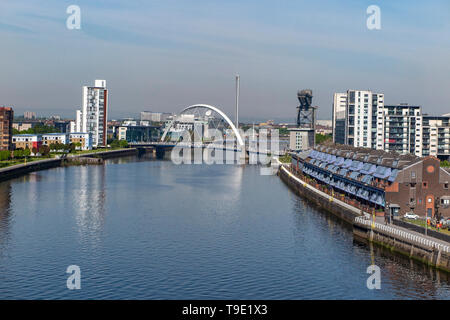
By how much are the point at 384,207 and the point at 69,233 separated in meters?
21.2

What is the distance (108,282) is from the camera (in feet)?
89.5

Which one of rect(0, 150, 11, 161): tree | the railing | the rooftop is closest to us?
the railing

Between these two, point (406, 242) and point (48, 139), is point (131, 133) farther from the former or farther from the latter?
point (406, 242)

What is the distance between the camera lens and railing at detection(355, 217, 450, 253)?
2980 centimetres

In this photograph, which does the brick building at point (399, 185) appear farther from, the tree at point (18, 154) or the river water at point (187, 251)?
the tree at point (18, 154)

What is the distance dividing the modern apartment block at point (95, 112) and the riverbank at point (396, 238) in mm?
100469

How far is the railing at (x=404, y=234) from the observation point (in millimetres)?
29800

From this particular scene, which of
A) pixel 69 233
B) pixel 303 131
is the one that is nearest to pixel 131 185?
pixel 69 233

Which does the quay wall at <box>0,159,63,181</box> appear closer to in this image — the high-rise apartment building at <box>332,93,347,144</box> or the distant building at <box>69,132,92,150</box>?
the distant building at <box>69,132,92,150</box>

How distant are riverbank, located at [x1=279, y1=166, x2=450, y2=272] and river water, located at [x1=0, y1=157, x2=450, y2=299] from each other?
2.13 feet

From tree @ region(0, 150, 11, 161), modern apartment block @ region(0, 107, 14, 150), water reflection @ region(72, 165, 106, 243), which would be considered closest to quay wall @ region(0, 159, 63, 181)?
tree @ region(0, 150, 11, 161)

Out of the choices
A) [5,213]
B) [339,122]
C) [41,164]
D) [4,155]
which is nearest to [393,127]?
[339,122]

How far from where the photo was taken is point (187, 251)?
33.7 metres

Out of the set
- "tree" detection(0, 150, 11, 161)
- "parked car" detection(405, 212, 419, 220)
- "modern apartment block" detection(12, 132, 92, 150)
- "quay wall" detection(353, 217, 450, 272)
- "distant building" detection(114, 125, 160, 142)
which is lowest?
"quay wall" detection(353, 217, 450, 272)
